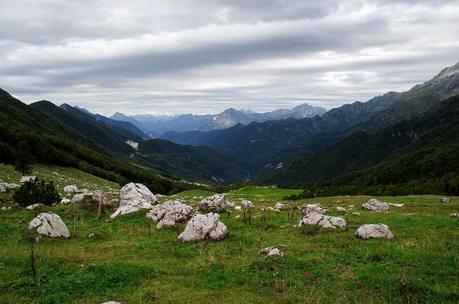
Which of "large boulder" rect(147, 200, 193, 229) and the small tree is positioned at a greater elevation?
the small tree

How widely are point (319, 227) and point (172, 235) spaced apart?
1206 centimetres

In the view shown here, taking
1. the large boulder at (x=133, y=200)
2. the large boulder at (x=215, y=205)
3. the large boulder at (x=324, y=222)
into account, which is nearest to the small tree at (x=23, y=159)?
the large boulder at (x=133, y=200)

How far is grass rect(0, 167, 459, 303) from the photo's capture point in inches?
754

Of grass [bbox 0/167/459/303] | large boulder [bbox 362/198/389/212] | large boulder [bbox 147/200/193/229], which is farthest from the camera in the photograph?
large boulder [bbox 362/198/389/212]

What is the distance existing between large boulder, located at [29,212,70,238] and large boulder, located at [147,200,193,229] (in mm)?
7963

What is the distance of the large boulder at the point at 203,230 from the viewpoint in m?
30.0

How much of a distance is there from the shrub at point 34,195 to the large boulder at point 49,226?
1149 centimetres

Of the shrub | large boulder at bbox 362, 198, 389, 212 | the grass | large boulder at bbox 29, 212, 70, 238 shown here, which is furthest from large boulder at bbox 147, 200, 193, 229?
large boulder at bbox 362, 198, 389, 212

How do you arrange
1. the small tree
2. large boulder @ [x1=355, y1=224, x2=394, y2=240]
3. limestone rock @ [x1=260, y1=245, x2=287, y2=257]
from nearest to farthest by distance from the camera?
limestone rock @ [x1=260, y1=245, x2=287, y2=257] < large boulder @ [x1=355, y1=224, x2=394, y2=240] < the small tree

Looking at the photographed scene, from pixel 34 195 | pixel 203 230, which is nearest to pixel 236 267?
pixel 203 230

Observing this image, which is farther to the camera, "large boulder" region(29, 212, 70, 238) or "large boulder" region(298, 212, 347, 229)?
"large boulder" region(298, 212, 347, 229)

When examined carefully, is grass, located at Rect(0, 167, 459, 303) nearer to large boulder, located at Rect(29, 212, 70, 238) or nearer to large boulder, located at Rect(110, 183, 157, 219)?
large boulder, located at Rect(29, 212, 70, 238)

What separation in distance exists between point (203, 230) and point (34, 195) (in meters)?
21.7

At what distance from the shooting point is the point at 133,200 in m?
44.4
